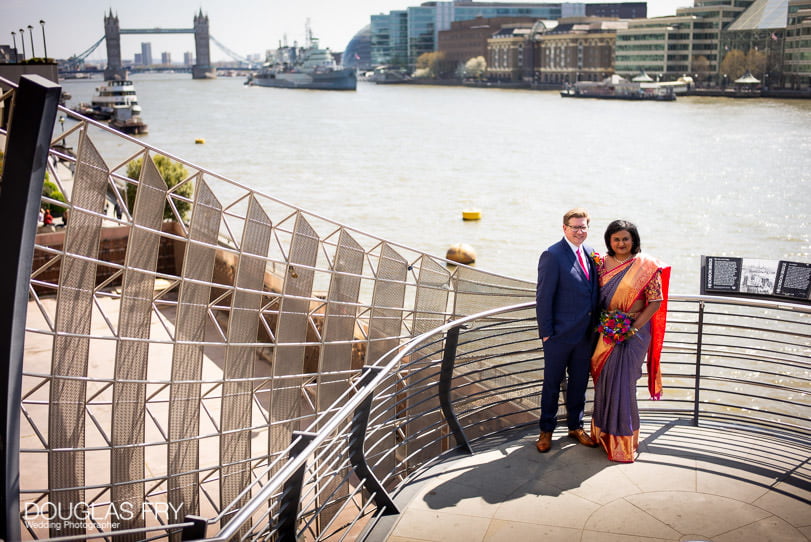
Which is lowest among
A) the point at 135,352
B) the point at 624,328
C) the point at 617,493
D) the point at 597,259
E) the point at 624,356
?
the point at 135,352

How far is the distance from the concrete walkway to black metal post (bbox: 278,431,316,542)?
570mm

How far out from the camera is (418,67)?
14600 cm

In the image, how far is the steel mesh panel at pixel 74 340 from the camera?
785 cm

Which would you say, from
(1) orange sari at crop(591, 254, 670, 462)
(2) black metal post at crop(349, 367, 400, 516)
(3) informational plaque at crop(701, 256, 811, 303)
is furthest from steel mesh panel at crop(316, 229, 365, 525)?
(2) black metal post at crop(349, 367, 400, 516)

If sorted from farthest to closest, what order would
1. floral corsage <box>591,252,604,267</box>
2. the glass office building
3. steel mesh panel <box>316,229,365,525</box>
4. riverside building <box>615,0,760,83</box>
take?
1. the glass office building
2. riverside building <box>615,0,760,83</box>
3. steel mesh panel <box>316,229,365,525</box>
4. floral corsage <box>591,252,604,267</box>

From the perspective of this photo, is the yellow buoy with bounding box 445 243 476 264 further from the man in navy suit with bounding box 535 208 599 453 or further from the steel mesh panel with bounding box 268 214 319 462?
the man in navy suit with bounding box 535 208 599 453

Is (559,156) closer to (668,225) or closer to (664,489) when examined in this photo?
(668,225)

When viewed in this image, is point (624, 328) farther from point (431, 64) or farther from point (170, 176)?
point (431, 64)

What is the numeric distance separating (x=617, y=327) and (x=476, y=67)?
127 metres

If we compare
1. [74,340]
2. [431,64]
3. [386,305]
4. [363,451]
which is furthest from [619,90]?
[363,451]

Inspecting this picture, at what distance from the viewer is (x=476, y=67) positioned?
417 feet

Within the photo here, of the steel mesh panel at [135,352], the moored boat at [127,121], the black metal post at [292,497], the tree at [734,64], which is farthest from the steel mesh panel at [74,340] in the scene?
the tree at [734,64]

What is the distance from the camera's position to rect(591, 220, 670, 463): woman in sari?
14.8ft
